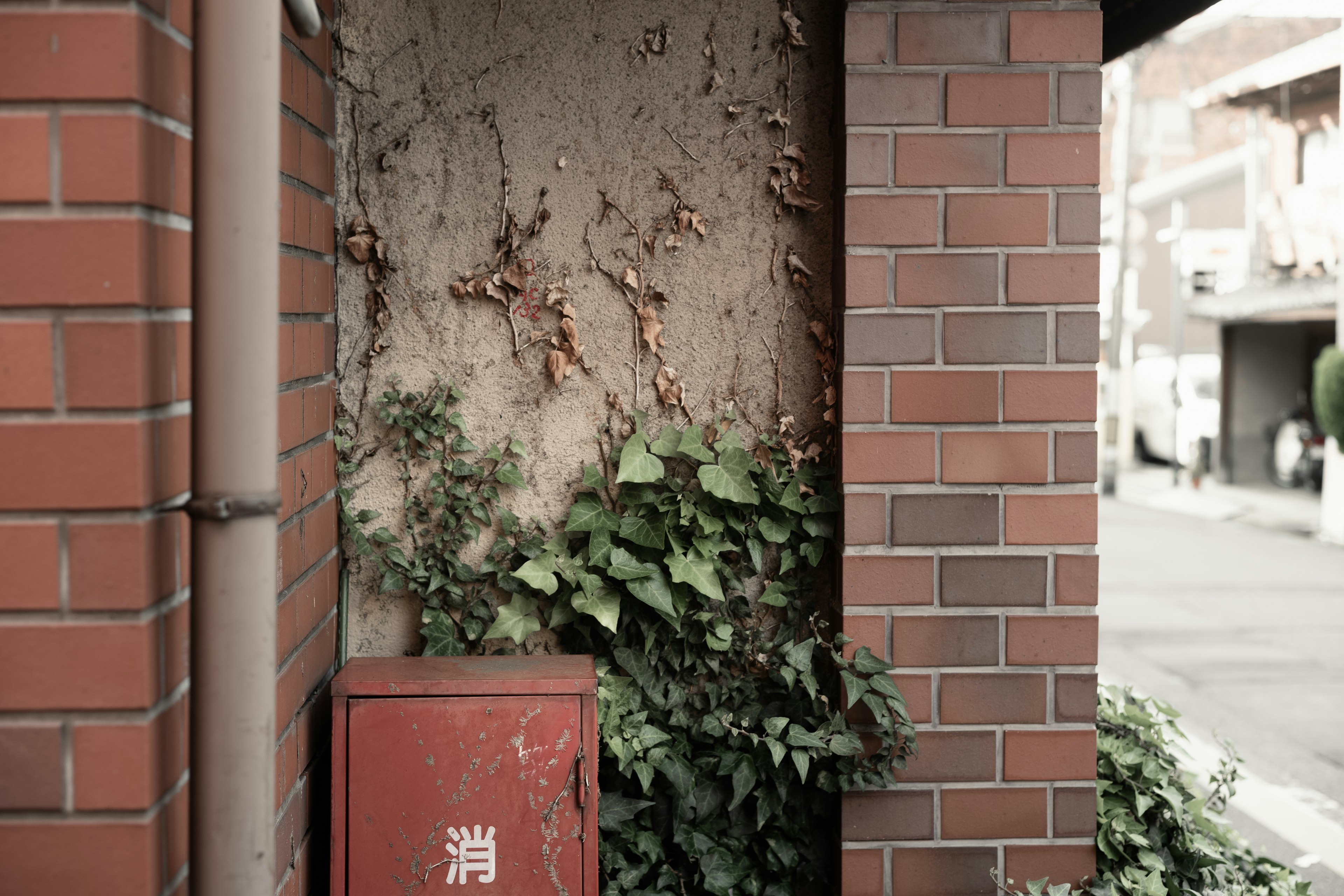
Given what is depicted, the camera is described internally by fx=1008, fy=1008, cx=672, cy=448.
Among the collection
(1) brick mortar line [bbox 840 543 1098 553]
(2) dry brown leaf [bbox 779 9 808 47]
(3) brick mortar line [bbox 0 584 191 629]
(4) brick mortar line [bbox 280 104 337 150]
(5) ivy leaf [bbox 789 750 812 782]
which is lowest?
(5) ivy leaf [bbox 789 750 812 782]

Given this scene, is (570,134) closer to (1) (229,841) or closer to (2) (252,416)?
(2) (252,416)

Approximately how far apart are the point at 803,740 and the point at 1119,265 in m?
19.1

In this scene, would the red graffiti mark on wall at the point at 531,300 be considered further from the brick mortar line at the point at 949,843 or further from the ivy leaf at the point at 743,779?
the brick mortar line at the point at 949,843

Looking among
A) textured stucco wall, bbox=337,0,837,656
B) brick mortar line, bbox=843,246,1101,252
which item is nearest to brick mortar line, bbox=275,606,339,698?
textured stucco wall, bbox=337,0,837,656

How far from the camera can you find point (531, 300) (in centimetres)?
196

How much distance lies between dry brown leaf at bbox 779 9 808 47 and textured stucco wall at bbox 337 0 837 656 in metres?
0.02

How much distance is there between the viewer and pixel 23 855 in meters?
1.09

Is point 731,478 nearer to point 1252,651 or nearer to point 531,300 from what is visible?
point 531,300

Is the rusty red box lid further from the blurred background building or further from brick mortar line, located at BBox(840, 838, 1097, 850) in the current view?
the blurred background building

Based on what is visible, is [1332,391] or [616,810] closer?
[616,810]

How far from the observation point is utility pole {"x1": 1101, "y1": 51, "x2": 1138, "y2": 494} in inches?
669

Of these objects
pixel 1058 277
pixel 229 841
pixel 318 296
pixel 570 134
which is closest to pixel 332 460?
pixel 318 296

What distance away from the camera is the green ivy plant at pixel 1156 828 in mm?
1961

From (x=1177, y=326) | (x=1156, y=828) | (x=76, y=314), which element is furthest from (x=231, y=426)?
(x=1177, y=326)
